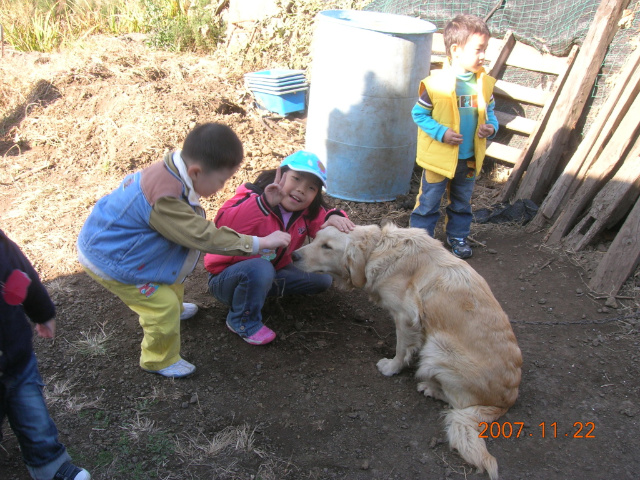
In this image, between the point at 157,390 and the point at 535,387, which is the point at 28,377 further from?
the point at 535,387

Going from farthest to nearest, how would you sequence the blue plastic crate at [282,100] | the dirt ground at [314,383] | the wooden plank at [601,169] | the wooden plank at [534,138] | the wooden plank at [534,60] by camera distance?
the blue plastic crate at [282,100] → the wooden plank at [534,60] → the wooden plank at [534,138] → the wooden plank at [601,169] → the dirt ground at [314,383]

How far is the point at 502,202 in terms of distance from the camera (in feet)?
18.4

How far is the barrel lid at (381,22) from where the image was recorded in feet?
16.1

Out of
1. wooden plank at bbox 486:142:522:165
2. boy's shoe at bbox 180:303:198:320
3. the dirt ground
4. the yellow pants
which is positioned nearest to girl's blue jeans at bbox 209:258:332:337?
the dirt ground

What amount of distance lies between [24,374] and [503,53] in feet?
19.0

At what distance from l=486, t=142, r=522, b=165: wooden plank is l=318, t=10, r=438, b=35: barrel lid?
1.58 m

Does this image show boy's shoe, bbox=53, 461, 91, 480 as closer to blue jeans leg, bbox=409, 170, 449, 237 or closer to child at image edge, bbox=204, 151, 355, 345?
child at image edge, bbox=204, 151, 355, 345

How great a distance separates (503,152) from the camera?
231 inches

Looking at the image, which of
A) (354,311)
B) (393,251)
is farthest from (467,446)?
(354,311)

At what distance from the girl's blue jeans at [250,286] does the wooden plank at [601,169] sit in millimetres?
2714

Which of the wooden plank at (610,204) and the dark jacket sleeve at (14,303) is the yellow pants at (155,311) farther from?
the wooden plank at (610,204)

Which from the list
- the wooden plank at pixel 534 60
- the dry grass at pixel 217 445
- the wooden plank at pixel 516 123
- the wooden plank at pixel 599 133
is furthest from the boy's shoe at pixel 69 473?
the wooden plank at pixel 534 60

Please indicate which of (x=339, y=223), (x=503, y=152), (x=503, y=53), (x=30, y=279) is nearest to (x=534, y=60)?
(x=503, y=53)

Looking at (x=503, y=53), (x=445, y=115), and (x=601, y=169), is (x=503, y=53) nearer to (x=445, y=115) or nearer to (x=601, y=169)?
(x=601, y=169)
